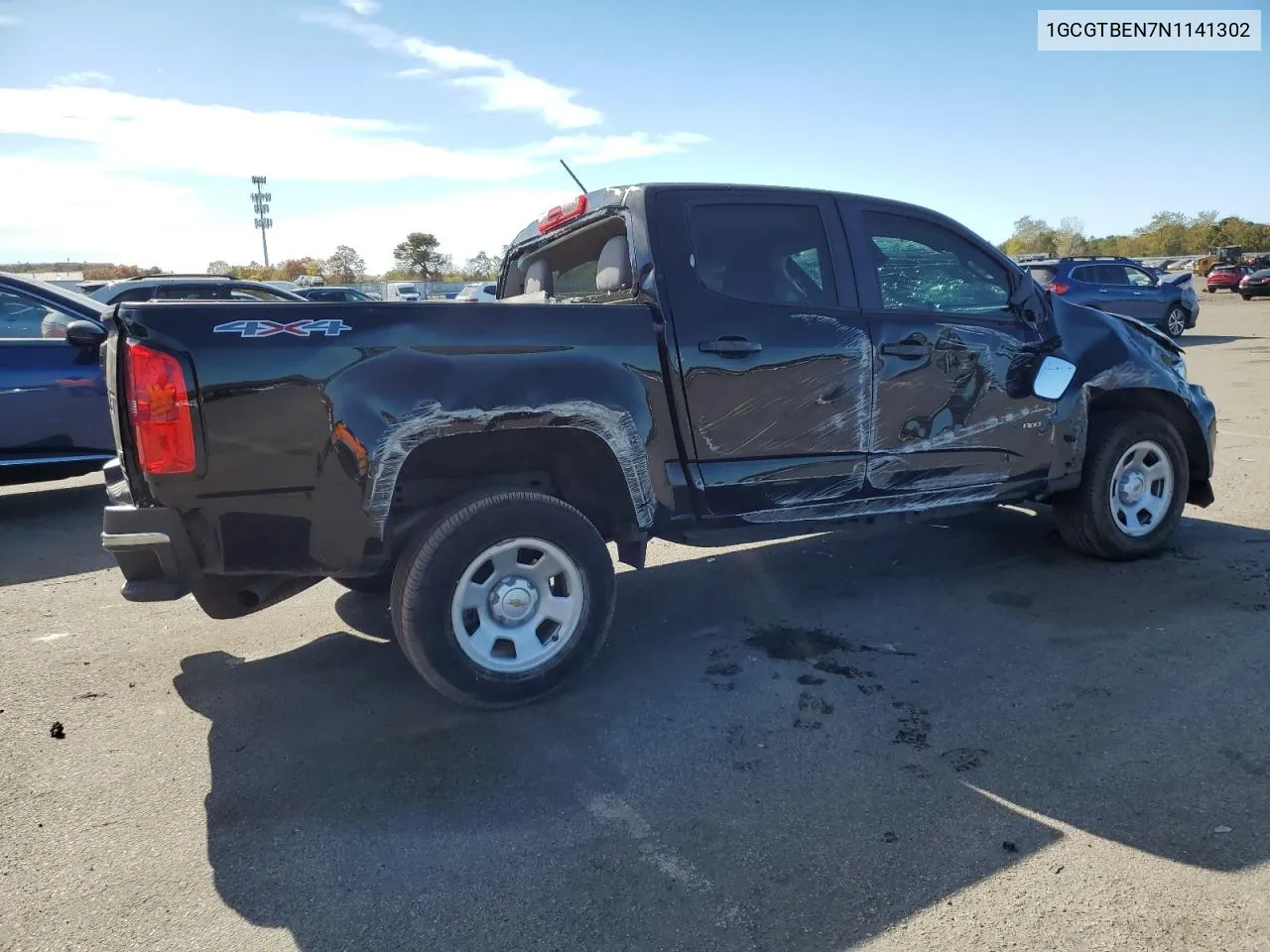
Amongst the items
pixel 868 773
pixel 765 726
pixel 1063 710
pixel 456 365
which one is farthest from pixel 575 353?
pixel 1063 710

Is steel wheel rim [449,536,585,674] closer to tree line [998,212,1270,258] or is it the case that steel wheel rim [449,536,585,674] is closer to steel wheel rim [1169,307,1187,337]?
steel wheel rim [1169,307,1187,337]

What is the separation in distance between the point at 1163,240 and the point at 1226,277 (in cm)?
5336

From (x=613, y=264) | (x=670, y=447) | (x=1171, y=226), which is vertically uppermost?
(x=1171, y=226)

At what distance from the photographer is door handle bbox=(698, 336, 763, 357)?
363 centimetres

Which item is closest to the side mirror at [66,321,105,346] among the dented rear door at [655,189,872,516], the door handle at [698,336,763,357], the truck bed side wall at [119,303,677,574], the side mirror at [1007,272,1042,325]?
the truck bed side wall at [119,303,677,574]

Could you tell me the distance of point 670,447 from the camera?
11.8ft

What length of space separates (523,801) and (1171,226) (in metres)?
100

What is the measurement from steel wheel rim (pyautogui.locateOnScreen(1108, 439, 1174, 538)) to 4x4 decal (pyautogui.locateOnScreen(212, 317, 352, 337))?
13.1 ft

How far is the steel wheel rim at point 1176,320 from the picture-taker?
63.4ft

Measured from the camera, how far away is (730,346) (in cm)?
367

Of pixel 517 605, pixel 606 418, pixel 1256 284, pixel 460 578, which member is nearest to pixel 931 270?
pixel 606 418

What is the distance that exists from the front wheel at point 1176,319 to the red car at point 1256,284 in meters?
18.2

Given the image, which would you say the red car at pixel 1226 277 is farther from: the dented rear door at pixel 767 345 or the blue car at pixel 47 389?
the blue car at pixel 47 389

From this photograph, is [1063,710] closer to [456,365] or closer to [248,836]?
[456,365]
